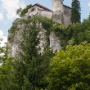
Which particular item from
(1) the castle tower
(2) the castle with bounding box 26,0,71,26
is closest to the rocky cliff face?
(2) the castle with bounding box 26,0,71,26

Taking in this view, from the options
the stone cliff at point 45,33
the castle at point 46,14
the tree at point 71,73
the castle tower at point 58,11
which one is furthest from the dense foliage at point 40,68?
the castle tower at point 58,11

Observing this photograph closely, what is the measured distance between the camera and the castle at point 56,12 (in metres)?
70.9

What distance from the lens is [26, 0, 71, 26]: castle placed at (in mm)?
70875

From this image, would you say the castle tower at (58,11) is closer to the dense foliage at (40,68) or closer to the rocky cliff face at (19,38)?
the rocky cliff face at (19,38)

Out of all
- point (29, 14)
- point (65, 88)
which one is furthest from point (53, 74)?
point (29, 14)

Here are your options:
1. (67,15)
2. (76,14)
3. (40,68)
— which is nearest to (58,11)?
(67,15)

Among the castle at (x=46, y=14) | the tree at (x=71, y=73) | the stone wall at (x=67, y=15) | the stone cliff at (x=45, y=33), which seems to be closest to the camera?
the tree at (x=71, y=73)

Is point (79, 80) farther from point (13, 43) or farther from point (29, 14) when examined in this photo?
point (29, 14)

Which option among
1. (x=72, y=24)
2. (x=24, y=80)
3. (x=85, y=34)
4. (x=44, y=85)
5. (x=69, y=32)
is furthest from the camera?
(x=72, y=24)

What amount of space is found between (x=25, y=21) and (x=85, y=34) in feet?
52.0

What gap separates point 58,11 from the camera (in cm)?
7125

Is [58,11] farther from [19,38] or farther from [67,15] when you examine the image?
[19,38]

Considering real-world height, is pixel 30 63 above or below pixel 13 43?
below

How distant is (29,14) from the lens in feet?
245
